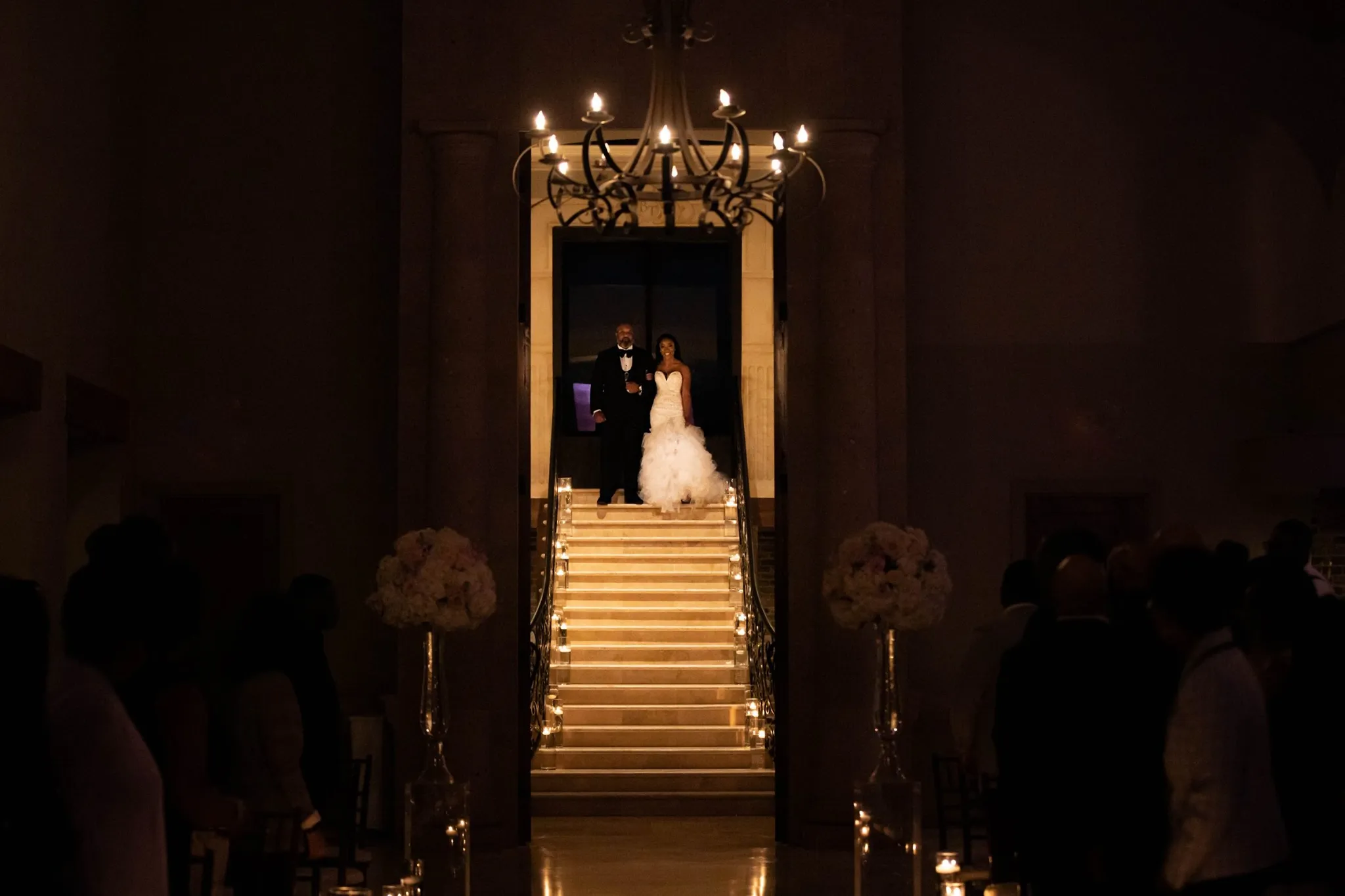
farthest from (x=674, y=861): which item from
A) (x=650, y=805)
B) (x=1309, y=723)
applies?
(x=1309, y=723)

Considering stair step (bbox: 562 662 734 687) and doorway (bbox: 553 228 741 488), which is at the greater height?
doorway (bbox: 553 228 741 488)

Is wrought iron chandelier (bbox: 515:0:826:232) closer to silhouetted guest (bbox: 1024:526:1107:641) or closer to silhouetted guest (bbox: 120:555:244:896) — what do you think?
silhouetted guest (bbox: 1024:526:1107:641)

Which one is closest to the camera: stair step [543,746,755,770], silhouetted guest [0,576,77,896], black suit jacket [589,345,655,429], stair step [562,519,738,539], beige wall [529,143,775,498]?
silhouetted guest [0,576,77,896]

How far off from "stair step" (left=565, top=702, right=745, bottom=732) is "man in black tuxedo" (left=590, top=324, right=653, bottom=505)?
455 centimetres

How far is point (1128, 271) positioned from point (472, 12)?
5.08 m

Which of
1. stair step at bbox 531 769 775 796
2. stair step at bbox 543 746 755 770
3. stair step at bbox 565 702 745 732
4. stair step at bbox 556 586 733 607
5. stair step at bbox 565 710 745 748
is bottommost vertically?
stair step at bbox 531 769 775 796

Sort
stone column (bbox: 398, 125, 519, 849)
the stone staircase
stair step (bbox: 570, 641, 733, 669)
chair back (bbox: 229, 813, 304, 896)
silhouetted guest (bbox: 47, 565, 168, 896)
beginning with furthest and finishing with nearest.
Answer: stair step (bbox: 570, 641, 733, 669) < the stone staircase < stone column (bbox: 398, 125, 519, 849) < chair back (bbox: 229, 813, 304, 896) < silhouetted guest (bbox: 47, 565, 168, 896)

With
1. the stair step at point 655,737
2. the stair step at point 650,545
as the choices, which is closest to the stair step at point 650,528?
the stair step at point 650,545

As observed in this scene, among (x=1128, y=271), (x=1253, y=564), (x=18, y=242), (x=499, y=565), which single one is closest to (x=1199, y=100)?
(x=1128, y=271)

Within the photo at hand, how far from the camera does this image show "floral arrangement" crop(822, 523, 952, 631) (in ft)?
28.3

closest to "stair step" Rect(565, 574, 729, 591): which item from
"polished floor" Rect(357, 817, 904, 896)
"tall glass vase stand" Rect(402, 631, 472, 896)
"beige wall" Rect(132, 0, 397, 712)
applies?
"polished floor" Rect(357, 817, 904, 896)

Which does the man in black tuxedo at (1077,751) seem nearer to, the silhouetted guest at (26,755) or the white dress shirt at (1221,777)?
the white dress shirt at (1221,777)

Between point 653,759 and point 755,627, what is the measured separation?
1.68m

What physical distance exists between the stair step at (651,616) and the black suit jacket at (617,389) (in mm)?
3264
